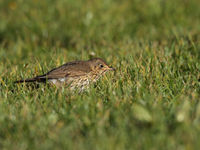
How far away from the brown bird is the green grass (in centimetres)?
22

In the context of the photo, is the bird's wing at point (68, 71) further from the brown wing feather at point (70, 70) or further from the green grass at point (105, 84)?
the green grass at point (105, 84)

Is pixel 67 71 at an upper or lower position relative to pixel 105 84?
upper

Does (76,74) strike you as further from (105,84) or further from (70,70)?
(105,84)

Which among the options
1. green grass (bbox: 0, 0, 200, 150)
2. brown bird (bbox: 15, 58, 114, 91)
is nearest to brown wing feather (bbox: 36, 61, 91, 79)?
brown bird (bbox: 15, 58, 114, 91)

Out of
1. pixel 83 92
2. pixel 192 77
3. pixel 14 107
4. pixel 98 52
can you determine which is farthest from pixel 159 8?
pixel 14 107

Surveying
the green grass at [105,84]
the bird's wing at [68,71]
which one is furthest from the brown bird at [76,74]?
the green grass at [105,84]

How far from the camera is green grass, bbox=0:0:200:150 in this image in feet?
12.1

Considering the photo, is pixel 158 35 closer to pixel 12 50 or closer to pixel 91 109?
pixel 12 50

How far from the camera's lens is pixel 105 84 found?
17.3 ft

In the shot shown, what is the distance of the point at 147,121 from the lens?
3.81 m

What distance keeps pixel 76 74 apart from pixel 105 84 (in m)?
0.65

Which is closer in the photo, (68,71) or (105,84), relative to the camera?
(105,84)

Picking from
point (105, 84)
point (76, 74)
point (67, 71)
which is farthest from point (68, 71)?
point (105, 84)

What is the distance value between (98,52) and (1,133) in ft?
11.5
